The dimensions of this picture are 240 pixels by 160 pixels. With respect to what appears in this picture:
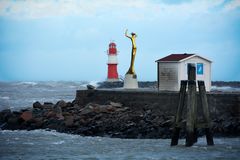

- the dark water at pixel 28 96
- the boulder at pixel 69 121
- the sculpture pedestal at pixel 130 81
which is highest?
the sculpture pedestal at pixel 130 81

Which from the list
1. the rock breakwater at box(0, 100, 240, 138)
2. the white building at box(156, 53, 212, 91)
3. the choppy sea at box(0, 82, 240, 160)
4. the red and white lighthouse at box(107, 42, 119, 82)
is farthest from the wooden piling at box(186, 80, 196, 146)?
the red and white lighthouse at box(107, 42, 119, 82)

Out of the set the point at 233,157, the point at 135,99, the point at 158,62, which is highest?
the point at 158,62

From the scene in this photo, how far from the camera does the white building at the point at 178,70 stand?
1905 centimetres

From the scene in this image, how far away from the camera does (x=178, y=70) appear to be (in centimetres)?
1902

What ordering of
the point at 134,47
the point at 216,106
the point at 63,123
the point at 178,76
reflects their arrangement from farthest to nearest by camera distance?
the point at 134,47 < the point at 178,76 < the point at 63,123 < the point at 216,106

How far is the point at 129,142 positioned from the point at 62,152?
2227 mm

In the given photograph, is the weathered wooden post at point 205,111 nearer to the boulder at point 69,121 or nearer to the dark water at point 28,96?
the boulder at point 69,121

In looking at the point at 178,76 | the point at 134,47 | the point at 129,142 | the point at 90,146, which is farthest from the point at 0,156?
the point at 134,47

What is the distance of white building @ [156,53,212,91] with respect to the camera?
19.0m

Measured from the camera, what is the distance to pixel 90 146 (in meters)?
14.1

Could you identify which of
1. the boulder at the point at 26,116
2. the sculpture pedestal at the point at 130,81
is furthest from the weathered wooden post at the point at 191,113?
the sculpture pedestal at the point at 130,81

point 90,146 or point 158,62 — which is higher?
point 158,62

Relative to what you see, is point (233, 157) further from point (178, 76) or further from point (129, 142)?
point (178, 76)

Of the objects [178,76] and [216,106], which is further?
[178,76]
